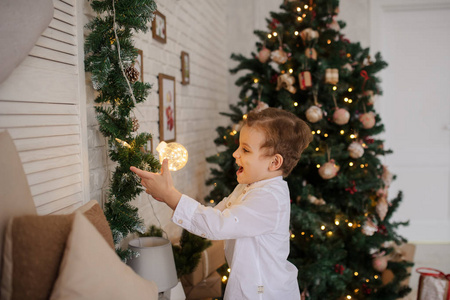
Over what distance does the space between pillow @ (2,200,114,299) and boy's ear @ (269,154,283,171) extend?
0.81m

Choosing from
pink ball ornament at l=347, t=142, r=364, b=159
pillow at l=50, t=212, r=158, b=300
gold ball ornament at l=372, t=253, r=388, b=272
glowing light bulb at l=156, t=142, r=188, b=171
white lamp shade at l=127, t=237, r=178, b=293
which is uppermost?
glowing light bulb at l=156, t=142, r=188, b=171

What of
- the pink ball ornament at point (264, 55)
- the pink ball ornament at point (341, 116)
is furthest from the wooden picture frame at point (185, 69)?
the pink ball ornament at point (341, 116)

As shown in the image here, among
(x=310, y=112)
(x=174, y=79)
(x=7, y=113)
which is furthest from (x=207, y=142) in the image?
(x=7, y=113)

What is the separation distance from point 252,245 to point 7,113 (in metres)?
0.94

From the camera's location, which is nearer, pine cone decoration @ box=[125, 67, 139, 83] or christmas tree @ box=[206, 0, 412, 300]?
pine cone decoration @ box=[125, 67, 139, 83]

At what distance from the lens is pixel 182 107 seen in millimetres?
2854

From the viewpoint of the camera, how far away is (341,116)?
2.48m

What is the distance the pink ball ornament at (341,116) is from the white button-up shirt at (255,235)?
107 cm

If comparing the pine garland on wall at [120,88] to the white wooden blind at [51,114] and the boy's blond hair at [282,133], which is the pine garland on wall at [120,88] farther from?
the boy's blond hair at [282,133]

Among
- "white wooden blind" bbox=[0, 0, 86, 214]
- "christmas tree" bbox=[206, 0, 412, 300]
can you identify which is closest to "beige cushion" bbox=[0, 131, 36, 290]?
"white wooden blind" bbox=[0, 0, 86, 214]

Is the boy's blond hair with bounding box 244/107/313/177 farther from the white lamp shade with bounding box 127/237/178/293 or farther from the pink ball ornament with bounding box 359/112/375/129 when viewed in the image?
the pink ball ornament with bounding box 359/112/375/129

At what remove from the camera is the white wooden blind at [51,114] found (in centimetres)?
118

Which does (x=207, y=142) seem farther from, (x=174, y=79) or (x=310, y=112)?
(x=310, y=112)

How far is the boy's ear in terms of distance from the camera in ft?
5.01
